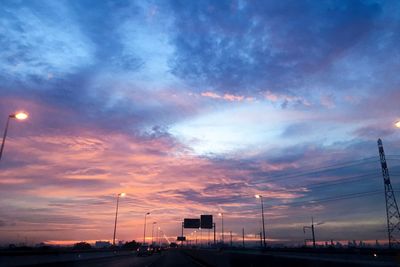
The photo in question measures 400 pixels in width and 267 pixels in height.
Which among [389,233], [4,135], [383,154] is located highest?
[383,154]

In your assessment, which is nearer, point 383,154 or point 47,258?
point 47,258

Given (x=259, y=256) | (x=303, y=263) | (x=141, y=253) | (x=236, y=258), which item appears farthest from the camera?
(x=141, y=253)

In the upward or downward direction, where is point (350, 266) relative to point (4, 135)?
downward

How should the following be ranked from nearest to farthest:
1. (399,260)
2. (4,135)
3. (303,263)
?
(399,260), (303,263), (4,135)

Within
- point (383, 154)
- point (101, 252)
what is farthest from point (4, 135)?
point (383, 154)

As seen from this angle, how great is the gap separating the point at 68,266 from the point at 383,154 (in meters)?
64.9

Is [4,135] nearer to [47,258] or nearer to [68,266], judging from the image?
[68,266]

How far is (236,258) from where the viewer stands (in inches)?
907

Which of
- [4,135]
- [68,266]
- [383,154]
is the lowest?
[68,266]

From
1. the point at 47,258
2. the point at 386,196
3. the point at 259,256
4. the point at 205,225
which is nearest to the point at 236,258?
the point at 259,256

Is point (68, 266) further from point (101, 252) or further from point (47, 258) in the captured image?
point (101, 252)

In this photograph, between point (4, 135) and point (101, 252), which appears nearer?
point (4, 135)

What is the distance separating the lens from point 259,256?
1777 centimetres

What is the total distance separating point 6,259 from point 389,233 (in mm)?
73578
